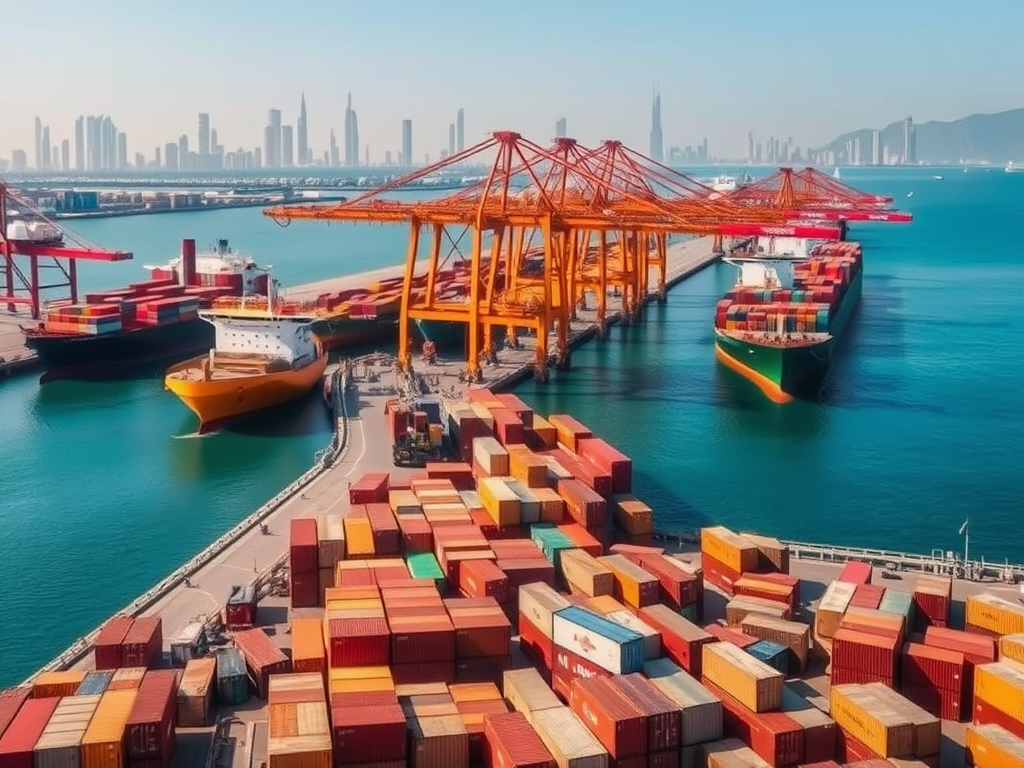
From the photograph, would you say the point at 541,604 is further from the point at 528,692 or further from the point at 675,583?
the point at 675,583

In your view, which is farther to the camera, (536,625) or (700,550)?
(700,550)

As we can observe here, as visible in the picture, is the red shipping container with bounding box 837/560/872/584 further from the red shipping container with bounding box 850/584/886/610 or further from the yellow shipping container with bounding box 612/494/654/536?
the yellow shipping container with bounding box 612/494/654/536

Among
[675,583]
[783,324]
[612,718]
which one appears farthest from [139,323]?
[612,718]

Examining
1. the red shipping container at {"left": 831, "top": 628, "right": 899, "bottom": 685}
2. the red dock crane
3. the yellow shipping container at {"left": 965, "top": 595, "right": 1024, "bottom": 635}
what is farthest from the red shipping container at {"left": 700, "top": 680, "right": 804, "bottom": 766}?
the red dock crane

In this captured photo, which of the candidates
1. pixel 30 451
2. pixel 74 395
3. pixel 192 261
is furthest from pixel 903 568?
pixel 192 261

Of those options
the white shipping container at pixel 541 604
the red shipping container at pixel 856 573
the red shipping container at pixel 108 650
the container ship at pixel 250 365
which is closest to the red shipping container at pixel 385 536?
the white shipping container at pixel 541 604

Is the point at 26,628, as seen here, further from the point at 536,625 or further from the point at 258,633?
the point at 536,625
